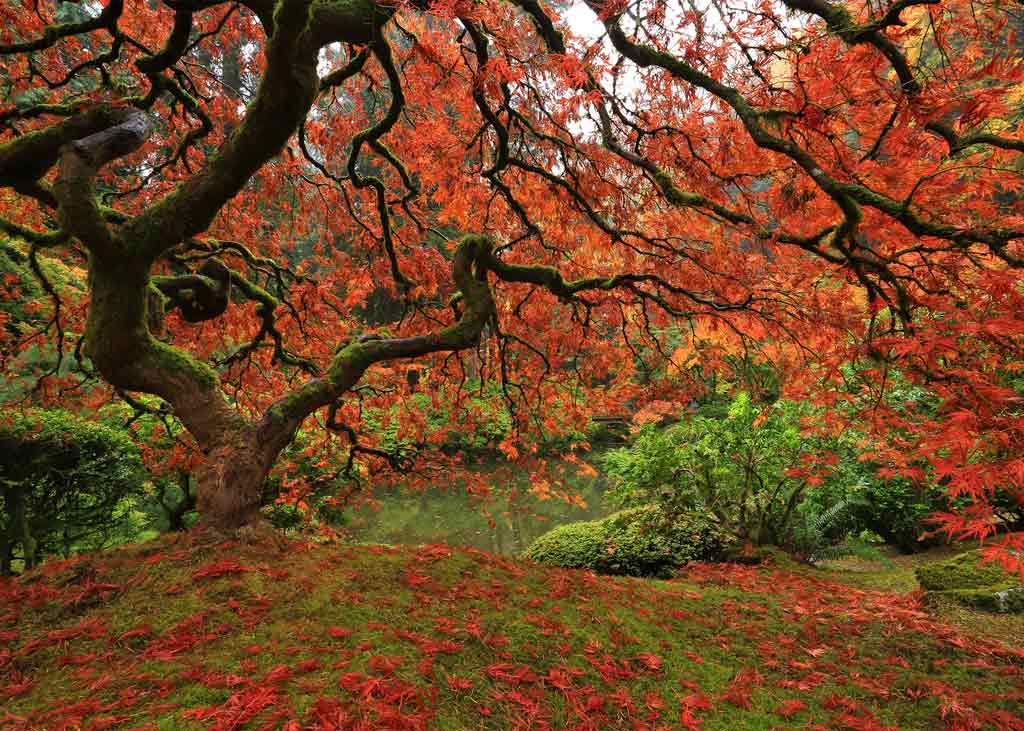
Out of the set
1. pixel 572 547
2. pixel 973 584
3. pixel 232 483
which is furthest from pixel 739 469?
pixel 232 483

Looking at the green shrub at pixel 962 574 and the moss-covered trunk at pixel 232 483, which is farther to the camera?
the green shrub at pixel 962 574

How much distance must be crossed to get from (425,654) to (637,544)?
4.20 meters

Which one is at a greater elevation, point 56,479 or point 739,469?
point 739,469

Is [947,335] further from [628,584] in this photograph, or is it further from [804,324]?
[628,584]

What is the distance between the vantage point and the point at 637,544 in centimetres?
601

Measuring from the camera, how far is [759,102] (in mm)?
3303

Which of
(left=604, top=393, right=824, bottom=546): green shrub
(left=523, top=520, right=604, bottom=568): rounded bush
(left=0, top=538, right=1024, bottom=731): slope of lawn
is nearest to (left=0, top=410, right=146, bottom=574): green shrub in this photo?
(left=0, top=538, right=1024, bottom=731): slope of lawn

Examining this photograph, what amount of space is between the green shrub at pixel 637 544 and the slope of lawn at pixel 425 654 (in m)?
2.31

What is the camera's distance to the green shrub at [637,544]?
5859mm

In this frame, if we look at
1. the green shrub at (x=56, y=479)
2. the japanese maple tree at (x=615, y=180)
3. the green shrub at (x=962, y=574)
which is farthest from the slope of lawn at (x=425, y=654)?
the green shrub at (x=56, y=479)

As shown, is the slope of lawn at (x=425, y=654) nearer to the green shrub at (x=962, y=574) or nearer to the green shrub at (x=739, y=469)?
the green shrub at (x=962, y=574)

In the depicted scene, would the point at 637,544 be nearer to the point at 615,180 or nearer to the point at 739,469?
the point at 739,469

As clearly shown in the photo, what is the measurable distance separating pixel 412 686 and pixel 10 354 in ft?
15.9

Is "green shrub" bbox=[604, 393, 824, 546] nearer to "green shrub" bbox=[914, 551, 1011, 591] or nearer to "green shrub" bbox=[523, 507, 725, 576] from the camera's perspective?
"green shrub" bbox=[523, 507, 725, 576]
